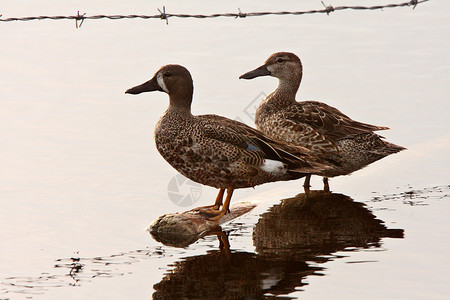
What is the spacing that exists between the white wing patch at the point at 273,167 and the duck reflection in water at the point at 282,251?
523mm

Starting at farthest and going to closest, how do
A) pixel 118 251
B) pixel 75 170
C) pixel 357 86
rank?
pixel 357 86, pixel 75 170, pixel 118 251

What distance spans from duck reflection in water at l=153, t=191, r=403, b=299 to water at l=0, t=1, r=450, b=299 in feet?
0.09

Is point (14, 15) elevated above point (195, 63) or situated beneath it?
elevated above

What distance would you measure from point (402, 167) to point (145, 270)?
4490mm

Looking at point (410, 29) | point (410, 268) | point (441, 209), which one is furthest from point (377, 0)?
point (410, 268)

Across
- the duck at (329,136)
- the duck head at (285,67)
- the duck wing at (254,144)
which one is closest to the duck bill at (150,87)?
the duck wing at (254,144)

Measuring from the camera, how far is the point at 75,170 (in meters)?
10.3

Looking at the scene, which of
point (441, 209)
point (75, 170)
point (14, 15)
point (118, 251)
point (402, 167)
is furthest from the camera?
point (14, 15)

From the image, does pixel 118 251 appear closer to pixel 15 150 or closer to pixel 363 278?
pixel 363 278

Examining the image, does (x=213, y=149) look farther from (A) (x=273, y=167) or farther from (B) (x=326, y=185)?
(B) (x=326, y=185)

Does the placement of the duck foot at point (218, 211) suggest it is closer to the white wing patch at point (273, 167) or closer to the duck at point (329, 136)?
the white wing patch at point (273, 167)

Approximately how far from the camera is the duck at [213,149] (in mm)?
8609

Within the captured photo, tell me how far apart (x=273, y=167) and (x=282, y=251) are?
108 centimetres

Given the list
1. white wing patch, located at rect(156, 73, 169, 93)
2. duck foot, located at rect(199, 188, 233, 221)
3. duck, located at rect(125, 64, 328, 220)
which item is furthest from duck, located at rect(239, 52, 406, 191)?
white wing patch, located at rect(156, 73, 169, 93)
